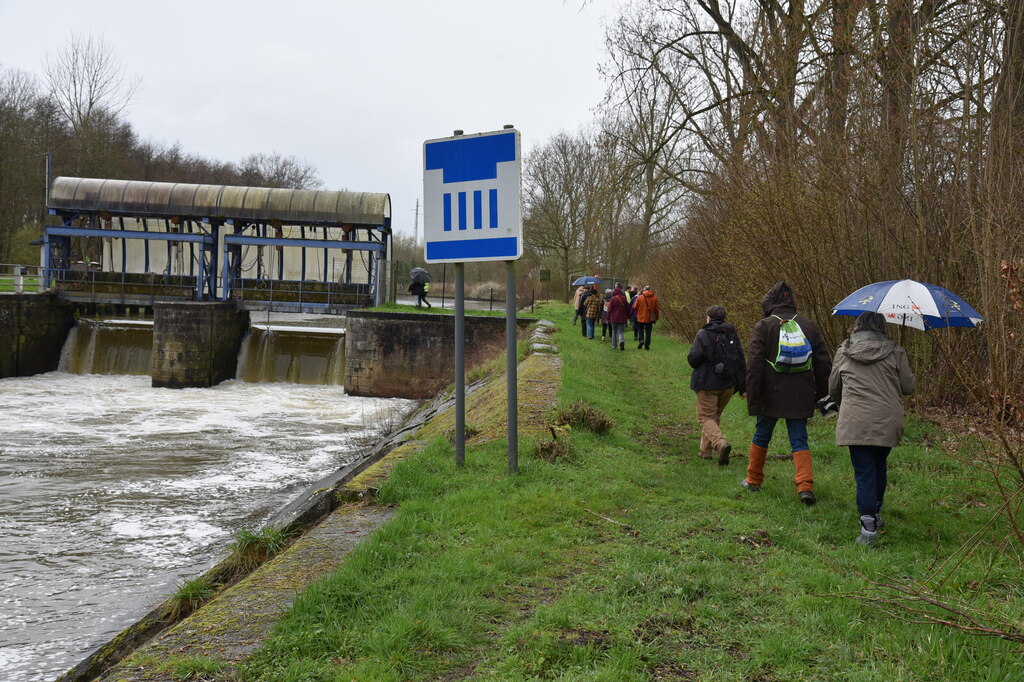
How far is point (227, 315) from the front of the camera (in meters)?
24.3

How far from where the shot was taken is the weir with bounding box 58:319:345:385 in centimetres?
2428

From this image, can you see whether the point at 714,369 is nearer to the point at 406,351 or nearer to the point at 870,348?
the point at 870,348

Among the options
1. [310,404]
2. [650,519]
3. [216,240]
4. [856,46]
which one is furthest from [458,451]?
[216,240]

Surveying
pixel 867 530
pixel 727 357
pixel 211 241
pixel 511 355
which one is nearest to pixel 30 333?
pixel 211 241

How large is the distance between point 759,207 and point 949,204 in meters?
2.57

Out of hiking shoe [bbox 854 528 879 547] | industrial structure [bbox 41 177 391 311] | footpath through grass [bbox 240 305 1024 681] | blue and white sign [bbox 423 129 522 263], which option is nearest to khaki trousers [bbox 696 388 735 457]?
footpath through grass [bbox 240 305 1024 681]

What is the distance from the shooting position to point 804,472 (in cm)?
604

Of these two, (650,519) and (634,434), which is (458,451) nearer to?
(650,519)

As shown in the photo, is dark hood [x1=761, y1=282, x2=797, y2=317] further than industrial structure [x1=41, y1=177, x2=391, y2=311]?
No

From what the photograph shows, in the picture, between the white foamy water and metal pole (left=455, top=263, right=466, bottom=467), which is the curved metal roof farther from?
metal pole (left=455, top=263, right=466, bottom=467)

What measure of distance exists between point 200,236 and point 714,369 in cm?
2300

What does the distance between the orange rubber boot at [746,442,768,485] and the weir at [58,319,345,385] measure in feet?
62.5

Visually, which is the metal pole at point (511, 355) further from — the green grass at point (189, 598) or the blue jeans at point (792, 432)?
the green grass at point (189, 598)

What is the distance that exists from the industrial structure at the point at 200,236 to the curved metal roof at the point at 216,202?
0.11 ft
